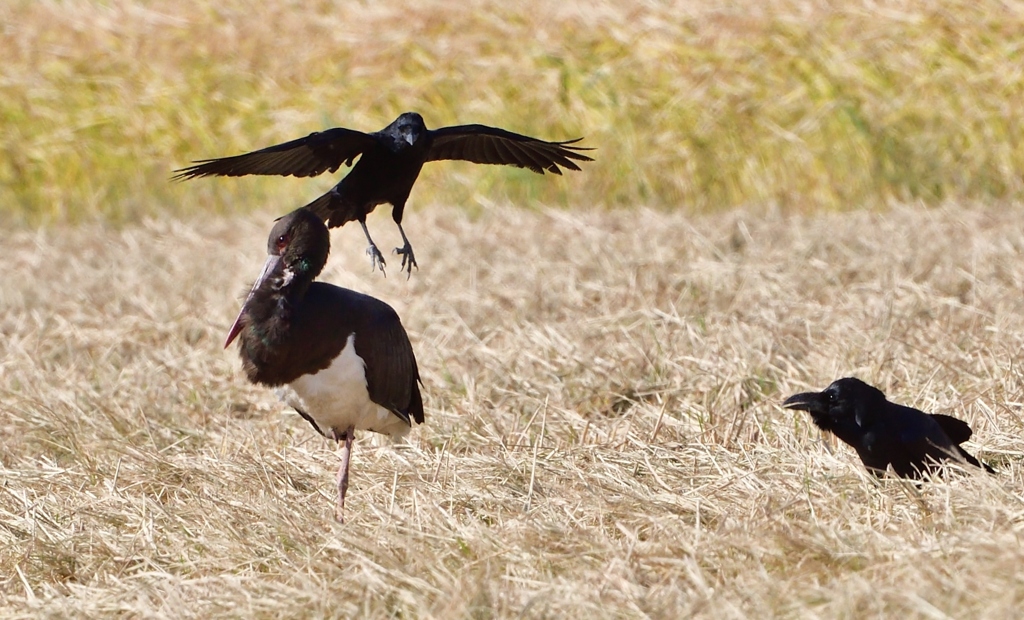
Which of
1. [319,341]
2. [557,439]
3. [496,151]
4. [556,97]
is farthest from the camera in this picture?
[556,97]

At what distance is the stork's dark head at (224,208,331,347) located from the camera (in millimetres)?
4109

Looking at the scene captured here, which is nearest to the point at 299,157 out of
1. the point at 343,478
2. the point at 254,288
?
the point at 254,288

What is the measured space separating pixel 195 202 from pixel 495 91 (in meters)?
2.56

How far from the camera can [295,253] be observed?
4105 millimetres

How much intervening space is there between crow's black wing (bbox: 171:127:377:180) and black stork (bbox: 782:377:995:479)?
5.04ft

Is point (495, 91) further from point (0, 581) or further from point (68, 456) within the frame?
point (0, 581)

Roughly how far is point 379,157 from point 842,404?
1603 mm

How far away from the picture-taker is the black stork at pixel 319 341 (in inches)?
162

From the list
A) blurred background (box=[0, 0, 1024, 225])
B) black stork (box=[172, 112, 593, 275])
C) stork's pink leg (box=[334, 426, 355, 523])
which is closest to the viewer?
stork's pink leg (box=[334, 426, 355, 523])

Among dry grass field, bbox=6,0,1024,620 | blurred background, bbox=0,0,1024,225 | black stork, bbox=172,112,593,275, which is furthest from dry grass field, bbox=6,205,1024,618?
blurred background, bbox=0,0,1024,225

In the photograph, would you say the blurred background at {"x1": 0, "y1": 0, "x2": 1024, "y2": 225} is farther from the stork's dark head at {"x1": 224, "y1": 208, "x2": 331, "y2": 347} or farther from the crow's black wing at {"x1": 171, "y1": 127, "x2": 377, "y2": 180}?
the stork's dark head at {"x1": 224, "y1": 208, "x2": 331, "y2": 347}

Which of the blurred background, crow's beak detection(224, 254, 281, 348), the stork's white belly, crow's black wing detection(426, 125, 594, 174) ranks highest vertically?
crow's black wing detection(426, 125, 594, 174)

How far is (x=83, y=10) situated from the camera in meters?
12.3

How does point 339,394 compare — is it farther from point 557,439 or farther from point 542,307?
point 542,307
